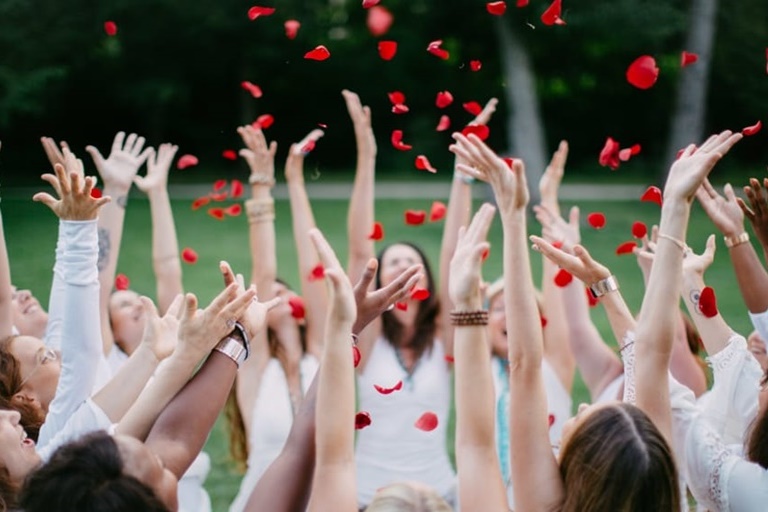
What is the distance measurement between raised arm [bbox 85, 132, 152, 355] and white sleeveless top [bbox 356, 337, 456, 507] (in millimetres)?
1223

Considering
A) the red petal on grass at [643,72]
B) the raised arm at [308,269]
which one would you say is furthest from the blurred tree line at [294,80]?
the raised arm at [308,269]

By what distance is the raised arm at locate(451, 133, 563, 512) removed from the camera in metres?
2.54

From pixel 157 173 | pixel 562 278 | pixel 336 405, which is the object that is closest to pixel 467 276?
pixel 336 405

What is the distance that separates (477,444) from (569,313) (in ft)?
6.14

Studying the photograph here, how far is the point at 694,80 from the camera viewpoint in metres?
18.8

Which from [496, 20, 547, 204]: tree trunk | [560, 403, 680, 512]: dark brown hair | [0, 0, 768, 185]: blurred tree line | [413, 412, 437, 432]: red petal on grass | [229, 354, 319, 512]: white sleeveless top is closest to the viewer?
[560, 403, 680, 512]: dark brown hair

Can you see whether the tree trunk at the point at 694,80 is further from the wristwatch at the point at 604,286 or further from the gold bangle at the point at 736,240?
the wristwatch at the point at 604,286

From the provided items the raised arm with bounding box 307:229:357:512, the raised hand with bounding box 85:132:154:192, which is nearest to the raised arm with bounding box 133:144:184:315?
the raised hand with bounding box 85:132:154:192

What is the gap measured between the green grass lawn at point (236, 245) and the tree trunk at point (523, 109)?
138 cm

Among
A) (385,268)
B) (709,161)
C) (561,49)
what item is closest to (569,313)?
(385,268)

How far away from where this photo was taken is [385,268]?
15.7 feet

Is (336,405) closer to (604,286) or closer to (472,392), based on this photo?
(472,392)

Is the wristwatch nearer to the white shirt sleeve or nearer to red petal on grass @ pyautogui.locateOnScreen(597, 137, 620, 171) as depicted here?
red petal on grass @ pyautogui.locateOnScreen(597, 137, 620, 171)

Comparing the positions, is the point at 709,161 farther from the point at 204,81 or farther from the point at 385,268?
the point at 204,81
